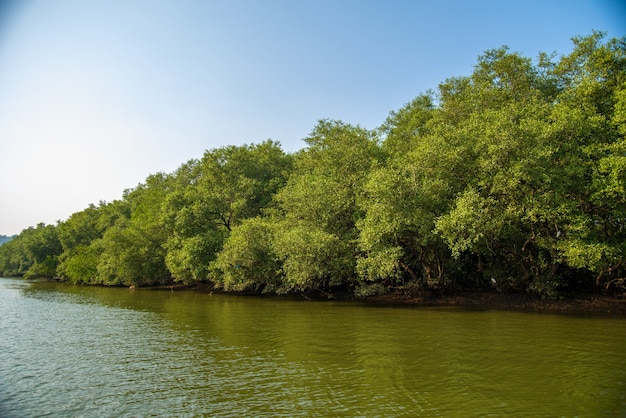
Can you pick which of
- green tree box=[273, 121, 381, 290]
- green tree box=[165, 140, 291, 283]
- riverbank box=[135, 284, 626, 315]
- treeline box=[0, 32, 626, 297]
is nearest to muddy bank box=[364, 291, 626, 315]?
riverbank box=[135, 284, 626, 315]

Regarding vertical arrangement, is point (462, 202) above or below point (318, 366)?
above

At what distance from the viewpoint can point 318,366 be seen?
52.6 ft

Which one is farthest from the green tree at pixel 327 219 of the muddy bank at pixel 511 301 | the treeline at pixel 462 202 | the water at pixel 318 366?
the water at pixel 318 366

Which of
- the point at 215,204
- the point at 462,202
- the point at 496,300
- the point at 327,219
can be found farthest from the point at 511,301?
the point at 215,204

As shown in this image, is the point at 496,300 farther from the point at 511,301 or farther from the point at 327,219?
the point at 327,219

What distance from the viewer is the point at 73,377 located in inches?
591

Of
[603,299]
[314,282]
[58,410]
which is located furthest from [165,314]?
[603,299]

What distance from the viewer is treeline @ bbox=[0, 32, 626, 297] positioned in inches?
1123

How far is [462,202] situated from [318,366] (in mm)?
18186

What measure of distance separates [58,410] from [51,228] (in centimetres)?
11270

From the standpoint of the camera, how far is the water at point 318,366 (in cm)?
1192

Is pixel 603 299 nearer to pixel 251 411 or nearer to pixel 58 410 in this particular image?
pixel 251 411

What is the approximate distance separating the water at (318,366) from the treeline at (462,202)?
265 inches

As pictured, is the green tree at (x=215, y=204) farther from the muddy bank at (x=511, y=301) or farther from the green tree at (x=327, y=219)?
the muddy bank at (x=511, y=301)
